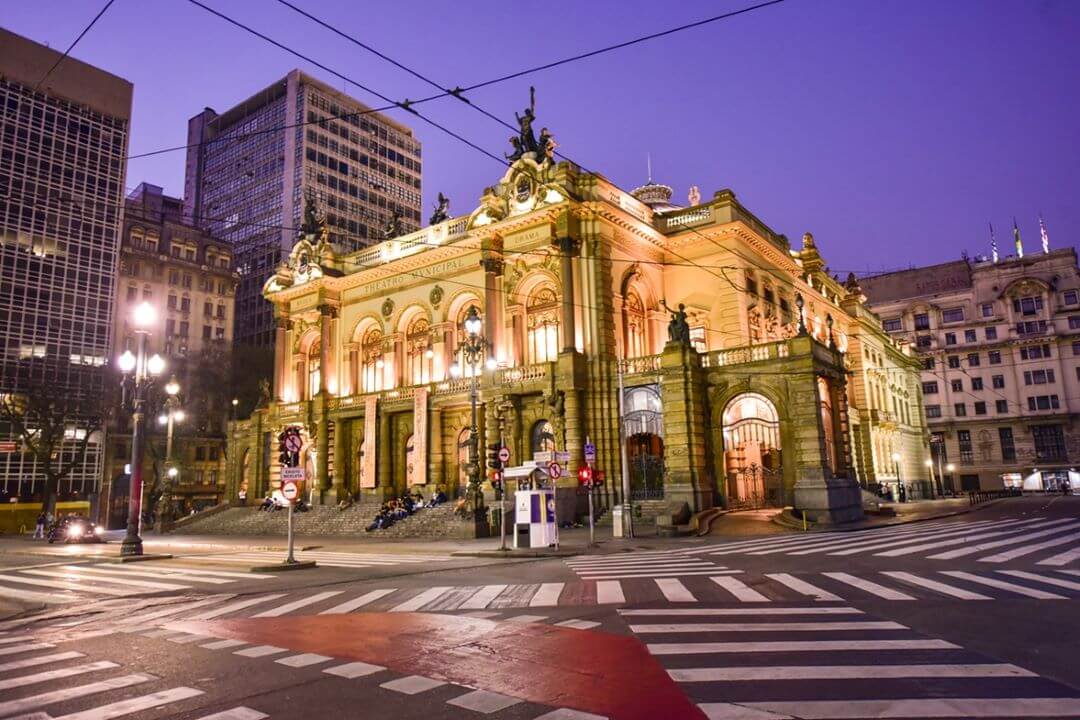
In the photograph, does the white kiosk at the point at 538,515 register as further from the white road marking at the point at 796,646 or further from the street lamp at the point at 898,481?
the street lamp at the point at 898,481

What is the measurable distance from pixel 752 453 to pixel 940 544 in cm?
1703

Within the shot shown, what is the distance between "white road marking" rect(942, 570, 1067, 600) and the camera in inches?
423

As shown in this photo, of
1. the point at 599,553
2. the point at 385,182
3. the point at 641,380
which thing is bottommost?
the point at 599,553

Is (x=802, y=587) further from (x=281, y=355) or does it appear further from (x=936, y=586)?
(x=281, y=355)

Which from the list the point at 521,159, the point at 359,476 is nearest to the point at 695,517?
the point at 521,159

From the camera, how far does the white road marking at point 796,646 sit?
7422mm

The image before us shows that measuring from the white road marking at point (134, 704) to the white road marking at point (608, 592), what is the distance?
6211 millimetres

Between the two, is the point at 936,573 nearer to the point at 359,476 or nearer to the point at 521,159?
the point at 521,159

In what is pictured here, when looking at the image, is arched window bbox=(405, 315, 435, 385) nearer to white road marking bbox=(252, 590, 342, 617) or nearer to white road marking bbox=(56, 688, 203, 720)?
white road marking bbox=(252, 590, 342, 617)

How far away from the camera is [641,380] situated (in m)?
33.0

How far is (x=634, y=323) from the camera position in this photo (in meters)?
37.5

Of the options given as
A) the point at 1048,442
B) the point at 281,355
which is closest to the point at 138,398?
the point at 281,355

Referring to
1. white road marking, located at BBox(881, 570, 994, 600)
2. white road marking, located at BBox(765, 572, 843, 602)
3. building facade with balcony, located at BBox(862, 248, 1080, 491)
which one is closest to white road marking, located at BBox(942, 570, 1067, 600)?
white road marking, located at BBox(881, 570, 994, 600)

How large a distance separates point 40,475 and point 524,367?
162 feet
